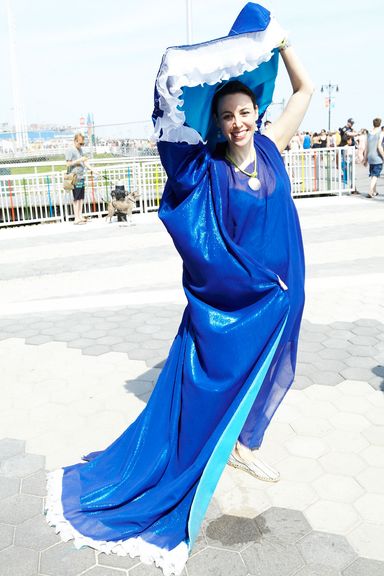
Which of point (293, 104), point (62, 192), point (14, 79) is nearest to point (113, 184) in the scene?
point (62, 192)

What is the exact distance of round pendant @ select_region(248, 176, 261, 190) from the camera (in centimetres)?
262

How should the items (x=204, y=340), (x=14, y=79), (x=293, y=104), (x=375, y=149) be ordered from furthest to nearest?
1. (x=14, y=79)
2. (x=375, y=149)
3. (x=293, y=104)
4. (x=204, y=340)

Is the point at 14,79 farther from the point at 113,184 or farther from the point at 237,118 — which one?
the point at 237,118

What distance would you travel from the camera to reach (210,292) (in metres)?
2.61

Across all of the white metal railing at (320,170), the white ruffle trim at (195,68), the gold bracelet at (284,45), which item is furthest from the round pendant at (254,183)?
the white metal railing at (320,170)

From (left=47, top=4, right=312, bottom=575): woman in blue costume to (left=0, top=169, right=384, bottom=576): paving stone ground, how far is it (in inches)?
6.8

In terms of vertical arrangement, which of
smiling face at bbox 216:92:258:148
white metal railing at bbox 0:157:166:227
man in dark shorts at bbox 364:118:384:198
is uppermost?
smiling face at bbox 216:92:258:148

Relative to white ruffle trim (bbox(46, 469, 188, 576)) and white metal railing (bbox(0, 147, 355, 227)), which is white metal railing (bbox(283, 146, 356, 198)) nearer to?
white metal railing (bbox(0, 147, 355, 227))

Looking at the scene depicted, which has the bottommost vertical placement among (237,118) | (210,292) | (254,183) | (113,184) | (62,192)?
(62,192)

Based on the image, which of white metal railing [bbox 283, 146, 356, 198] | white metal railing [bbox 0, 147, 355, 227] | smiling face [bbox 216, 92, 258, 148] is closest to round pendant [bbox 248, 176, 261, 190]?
smiling face [bbox 216, 92, 258, 148]

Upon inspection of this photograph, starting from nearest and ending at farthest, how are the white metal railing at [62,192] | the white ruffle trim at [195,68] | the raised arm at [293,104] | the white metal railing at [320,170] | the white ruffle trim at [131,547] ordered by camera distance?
1. the white ruffle trim at [195,68]
2. the white ruffle trim at [131,547]
3. the raised arm at [293,104]
4. the white metal railing at [62,192]
5. the white metal railing at [320,170]

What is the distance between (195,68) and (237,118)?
35cm

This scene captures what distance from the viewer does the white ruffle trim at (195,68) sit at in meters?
2.31

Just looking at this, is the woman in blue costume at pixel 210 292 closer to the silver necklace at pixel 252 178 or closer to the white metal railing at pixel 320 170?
the silver necklace at pixel 252 178
